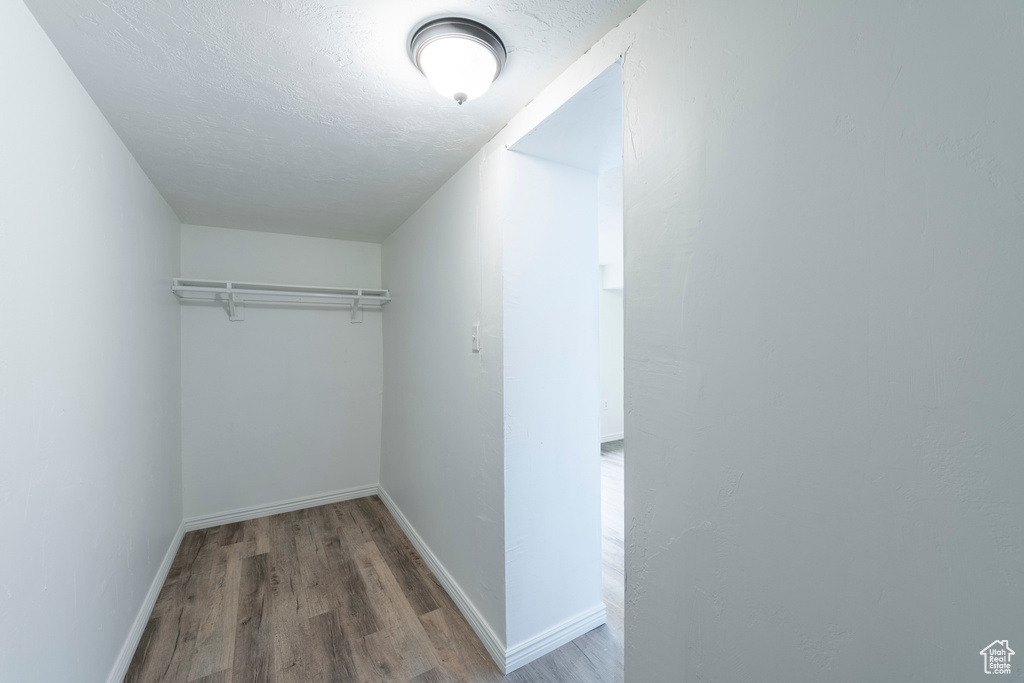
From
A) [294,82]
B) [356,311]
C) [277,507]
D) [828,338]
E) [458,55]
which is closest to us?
[828,338]

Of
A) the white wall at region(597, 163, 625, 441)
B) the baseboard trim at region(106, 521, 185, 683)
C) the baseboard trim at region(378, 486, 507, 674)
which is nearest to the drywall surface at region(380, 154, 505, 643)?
the baseboard trim at region(378, 486, 507, 674)

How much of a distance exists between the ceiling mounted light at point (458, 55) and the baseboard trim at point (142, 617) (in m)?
2.35

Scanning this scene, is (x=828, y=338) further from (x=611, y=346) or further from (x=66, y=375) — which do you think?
(x=611, y=346)

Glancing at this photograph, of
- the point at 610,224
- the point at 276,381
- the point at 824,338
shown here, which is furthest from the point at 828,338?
the point at 276,381

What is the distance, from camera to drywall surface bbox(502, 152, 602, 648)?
1.69 metres

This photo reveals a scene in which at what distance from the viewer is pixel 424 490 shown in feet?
8.35

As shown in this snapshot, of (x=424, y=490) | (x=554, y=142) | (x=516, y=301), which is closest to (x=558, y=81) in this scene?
(x=554, y=142)

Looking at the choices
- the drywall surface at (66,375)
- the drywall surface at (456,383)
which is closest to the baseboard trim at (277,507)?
the drywall surface at (456,383)

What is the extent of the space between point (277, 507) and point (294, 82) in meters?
2.97

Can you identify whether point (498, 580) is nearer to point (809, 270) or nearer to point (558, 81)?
point (809, 270)

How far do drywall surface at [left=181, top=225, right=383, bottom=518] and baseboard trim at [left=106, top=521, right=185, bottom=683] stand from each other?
0.56 meters

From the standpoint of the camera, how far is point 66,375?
49.3 inches

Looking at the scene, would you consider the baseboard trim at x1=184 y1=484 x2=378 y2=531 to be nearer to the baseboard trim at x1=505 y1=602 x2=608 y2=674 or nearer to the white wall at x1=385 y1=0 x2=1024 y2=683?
the baseboard trim at x1=505 y1=602 x2=608 y2=674

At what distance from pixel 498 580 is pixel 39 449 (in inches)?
59.3
